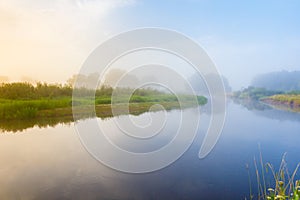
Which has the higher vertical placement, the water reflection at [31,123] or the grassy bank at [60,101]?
the grassy bank at [60,101]

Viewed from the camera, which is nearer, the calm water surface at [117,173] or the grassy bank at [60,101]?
the calm water surface at [117,173]

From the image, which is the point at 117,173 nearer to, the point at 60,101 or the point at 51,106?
the point at 51,106

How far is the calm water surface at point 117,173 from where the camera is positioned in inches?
Answer: 123

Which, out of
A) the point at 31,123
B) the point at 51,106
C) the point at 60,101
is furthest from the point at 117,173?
the point at 60,101

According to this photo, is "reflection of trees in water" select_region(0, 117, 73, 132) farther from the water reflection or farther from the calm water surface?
Answer: the calm water surface

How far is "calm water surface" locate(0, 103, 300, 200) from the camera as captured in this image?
10.3 ft

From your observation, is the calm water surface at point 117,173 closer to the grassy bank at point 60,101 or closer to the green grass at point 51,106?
the grassy bank at point 60,101

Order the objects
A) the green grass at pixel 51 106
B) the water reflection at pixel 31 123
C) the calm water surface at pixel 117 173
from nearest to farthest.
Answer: the calm water surface at pixel 117 173, the water reflection at pixel 31 123, the green grass at pixel 51 106

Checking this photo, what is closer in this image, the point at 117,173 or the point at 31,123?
the point at 117,173

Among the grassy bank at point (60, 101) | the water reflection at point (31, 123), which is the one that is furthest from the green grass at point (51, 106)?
the water reflection at point (31, 123)

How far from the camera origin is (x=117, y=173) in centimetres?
390

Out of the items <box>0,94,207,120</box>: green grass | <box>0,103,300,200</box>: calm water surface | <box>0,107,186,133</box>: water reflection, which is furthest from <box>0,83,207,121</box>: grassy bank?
<box>0,103,300,200</box>: calm water surface

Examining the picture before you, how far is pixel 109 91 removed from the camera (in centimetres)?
1266

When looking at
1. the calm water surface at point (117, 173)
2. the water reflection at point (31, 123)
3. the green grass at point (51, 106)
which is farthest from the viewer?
the green grass at point (51, 106)
